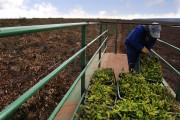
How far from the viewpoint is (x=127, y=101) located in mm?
2541

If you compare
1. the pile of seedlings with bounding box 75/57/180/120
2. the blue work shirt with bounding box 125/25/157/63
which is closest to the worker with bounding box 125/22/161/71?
the blue work shirt with bounding box 125/25/157/63

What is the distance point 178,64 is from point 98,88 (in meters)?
7.37

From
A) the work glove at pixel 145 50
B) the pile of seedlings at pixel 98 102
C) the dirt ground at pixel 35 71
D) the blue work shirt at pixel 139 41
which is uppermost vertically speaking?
the blue work shirt at pixel 139 41

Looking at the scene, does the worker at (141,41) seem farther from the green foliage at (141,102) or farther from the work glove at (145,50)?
the green foliage at (141,102)

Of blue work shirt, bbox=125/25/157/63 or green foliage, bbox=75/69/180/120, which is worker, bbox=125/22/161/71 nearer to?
blue work shirt, bbox=125/25/157/63

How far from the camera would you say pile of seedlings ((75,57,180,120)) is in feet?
7.60

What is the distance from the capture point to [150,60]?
425 cm

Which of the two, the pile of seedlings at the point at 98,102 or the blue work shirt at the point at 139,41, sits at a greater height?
the blue work shirt at the point at 139,41

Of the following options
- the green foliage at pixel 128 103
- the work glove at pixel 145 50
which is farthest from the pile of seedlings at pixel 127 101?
the work glove at pixel 145 50

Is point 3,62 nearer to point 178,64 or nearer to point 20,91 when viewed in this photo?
point 20,91

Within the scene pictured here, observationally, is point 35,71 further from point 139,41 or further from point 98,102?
point 98,102

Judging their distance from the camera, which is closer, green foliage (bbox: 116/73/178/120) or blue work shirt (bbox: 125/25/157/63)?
green foliage (bbox: 116/73/178/120)

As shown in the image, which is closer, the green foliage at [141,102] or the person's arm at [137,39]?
the green foliage at [141,102]

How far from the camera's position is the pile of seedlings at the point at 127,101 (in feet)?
7.60
